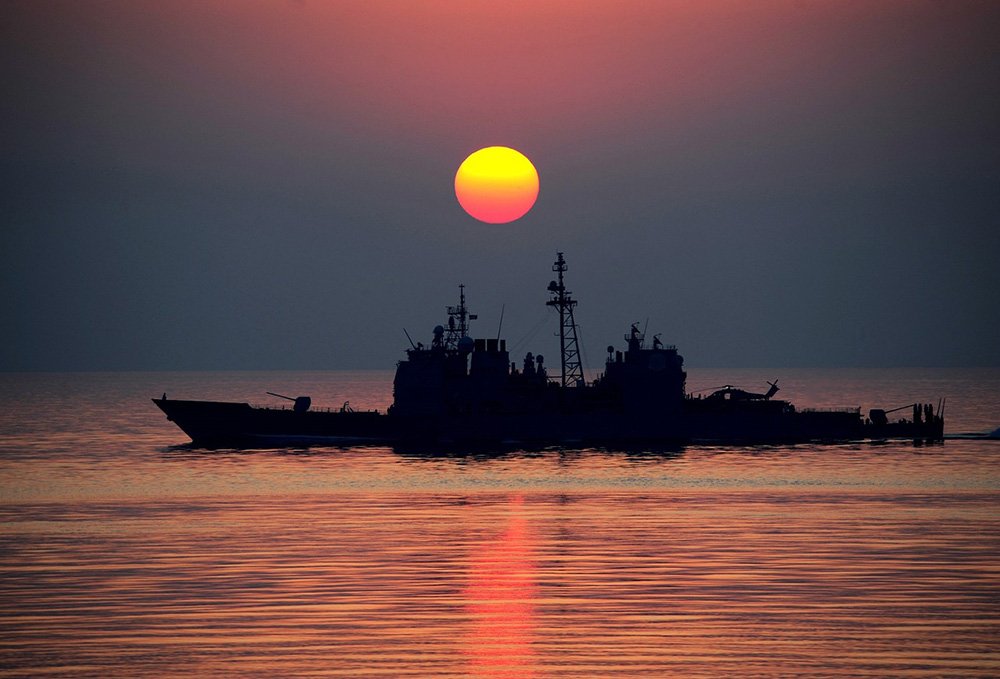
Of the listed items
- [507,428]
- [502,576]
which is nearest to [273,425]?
[507,428]

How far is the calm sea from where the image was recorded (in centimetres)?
2033

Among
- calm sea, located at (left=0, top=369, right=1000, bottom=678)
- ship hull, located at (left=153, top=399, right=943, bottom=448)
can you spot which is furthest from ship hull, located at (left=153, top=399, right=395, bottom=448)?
calm sea, located at (left=0, top=369, right=1000, bottom=678)

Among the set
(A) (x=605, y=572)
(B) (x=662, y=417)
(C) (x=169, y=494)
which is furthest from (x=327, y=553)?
(B) (x=662, y=417)

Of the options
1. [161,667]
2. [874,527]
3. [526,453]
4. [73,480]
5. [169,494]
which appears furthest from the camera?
[526,453]

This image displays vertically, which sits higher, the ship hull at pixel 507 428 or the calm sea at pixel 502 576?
the ship hull at pixel 507 428

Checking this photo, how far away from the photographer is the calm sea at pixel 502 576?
66.7 feet

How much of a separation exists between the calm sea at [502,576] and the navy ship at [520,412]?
829 inches

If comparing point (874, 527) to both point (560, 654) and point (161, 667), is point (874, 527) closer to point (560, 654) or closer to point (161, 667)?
point (560, 654)

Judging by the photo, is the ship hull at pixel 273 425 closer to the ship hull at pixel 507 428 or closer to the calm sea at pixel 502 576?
the ship hull at pixel 507 428

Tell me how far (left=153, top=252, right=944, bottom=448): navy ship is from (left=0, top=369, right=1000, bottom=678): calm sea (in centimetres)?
2106

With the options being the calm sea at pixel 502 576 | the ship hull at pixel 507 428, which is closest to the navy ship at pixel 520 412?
the ship hull at pixel 507 428

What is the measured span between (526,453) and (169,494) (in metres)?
30.1

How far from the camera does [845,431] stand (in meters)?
86.6

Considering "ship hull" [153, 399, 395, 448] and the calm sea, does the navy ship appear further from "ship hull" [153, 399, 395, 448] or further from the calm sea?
the calm sea
